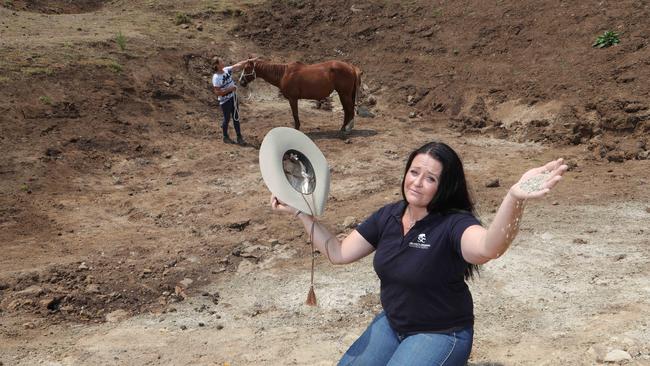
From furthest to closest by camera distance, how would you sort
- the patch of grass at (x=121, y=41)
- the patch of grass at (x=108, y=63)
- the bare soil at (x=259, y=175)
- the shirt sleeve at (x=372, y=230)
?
the patch of grass at (x=121, y=41) → the patch of grass at (x=108, y=63) → the bare soil at (x=259, y=175) → the shirt sleeve at (x=372, y=230)

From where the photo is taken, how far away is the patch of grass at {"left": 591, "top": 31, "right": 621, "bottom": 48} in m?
13.3

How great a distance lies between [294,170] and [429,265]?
1087 millimetres

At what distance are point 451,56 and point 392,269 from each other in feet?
43.3

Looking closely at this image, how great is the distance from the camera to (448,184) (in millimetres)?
3289

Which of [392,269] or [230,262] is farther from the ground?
[392,269]

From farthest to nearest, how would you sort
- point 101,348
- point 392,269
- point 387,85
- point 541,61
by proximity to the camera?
point 387,85
point 541,61
point 101,348
point 392,269

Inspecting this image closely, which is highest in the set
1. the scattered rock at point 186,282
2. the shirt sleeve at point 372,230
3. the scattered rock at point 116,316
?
the shirt sleeve at point 372,230

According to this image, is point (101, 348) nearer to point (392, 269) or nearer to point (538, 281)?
point (392, 269)

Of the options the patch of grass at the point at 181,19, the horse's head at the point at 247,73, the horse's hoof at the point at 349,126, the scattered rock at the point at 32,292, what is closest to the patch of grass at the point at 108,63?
the horse's head at the point at 247,73

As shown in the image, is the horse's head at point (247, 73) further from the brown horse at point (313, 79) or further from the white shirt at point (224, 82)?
the white shirt at point (224, 82)

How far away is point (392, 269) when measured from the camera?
331 centimetres

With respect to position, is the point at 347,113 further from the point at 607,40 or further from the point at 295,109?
the point at 607,40

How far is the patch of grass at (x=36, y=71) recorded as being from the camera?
12.0 m

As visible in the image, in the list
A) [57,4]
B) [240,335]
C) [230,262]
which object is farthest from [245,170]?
[57,4]
